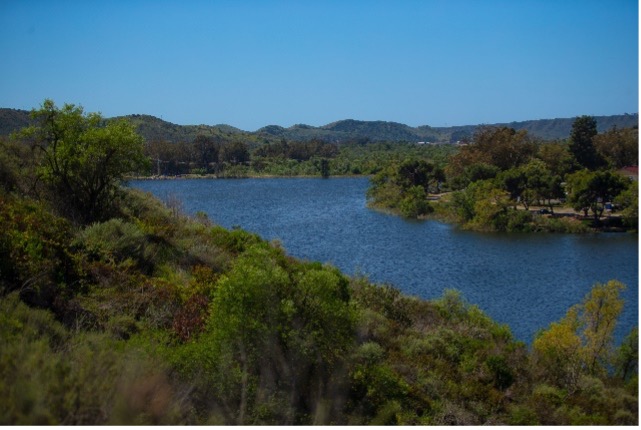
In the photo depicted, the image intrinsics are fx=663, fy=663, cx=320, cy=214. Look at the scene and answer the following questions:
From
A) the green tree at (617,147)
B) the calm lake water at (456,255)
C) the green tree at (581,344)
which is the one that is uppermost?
the green tree at (617,147)

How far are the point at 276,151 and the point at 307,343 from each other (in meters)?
92.1

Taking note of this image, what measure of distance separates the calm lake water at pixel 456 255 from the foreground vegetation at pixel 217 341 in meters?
5.42

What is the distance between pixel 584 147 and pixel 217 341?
2330 inches

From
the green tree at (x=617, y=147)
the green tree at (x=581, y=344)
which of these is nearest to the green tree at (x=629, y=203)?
the green tree at (x=617, y=147)

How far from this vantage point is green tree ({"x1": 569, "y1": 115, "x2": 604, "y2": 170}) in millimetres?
59719

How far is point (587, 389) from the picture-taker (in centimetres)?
1114

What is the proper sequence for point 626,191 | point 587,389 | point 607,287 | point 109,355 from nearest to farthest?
point 109,355
point 587,389
point 607,287
point 626,191

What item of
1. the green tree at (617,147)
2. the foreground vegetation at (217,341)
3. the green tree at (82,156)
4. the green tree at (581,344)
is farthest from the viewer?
the green tree at (617,147)

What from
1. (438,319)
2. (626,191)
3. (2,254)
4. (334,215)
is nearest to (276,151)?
(334,215)

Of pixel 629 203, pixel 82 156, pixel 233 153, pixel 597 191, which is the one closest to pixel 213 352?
pixel 82 156

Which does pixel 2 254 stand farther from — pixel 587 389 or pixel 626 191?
pixel 626 191

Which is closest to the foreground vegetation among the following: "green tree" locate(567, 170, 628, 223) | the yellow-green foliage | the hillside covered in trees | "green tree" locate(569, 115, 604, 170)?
the yellow-green foliage

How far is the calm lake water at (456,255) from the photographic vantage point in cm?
2105

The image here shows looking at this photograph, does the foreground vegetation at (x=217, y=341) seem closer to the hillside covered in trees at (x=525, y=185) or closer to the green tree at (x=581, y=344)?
the green tree at (x=581, y=344)
